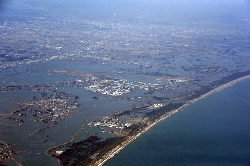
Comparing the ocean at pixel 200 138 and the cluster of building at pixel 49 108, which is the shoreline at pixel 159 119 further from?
the cluster of building at pixel 49 108

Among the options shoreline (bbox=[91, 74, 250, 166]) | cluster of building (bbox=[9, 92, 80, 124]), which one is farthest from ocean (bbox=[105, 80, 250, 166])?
cluster of building (bbox=[9, 92, 80, 124])

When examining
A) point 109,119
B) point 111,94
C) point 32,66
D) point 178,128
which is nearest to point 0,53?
point 32,66

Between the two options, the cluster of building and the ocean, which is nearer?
the ocean

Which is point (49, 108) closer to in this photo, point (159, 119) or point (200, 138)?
point (159, 119)

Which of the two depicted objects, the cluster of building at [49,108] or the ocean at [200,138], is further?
the cluster of building at [49,108]

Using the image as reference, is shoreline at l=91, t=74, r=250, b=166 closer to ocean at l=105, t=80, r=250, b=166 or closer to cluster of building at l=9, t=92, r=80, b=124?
ocean at l=105, t=80, r=250, b=166

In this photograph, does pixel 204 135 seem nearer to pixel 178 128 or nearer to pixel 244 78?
pixel 178 128

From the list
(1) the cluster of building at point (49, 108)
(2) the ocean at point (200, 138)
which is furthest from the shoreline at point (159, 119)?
(1) the cluster of building at point (49, 108)

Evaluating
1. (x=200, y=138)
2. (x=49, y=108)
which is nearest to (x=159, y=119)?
(x=200, y=138)
